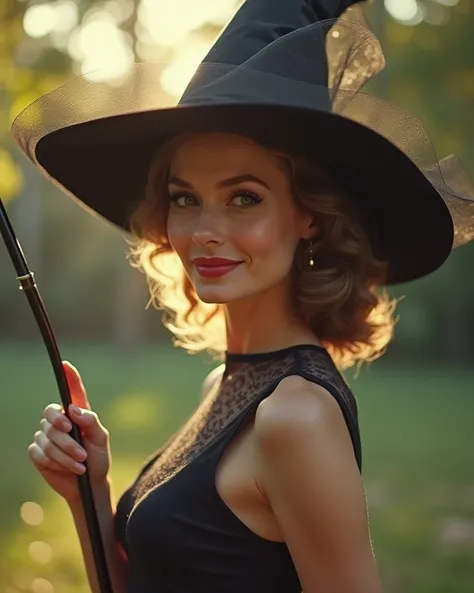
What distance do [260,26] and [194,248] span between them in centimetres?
52

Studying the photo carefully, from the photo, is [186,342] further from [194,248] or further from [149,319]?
[149,319]

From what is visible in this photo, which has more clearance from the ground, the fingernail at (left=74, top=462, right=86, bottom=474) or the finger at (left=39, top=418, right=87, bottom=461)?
the finger at (left=39, top=418, right=87, bottom=461)

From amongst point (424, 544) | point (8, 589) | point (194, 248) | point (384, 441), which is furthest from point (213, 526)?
point (384, 441)

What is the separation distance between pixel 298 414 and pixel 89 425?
68 centimetres

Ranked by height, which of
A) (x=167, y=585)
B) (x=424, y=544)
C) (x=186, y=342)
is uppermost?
(x=186, y=342)

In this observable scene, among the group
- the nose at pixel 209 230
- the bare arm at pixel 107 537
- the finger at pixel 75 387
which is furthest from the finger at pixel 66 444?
the nose at pixel 209 230

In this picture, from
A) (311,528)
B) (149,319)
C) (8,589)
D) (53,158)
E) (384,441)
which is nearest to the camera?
(311,528)

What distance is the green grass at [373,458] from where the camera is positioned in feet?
20.8

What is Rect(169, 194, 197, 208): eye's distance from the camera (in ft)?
7.71

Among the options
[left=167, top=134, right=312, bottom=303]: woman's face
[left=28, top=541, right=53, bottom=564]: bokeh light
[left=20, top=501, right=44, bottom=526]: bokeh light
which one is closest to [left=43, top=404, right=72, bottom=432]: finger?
[left=167, top=134, right=312, bottom=303]: woman's face

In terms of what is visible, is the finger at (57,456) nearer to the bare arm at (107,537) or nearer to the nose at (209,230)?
the bare arm at (107,537)

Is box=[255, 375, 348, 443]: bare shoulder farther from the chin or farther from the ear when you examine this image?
Result: the ear

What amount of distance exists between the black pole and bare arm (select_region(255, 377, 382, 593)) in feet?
1.68

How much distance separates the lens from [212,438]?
2.28 meters
